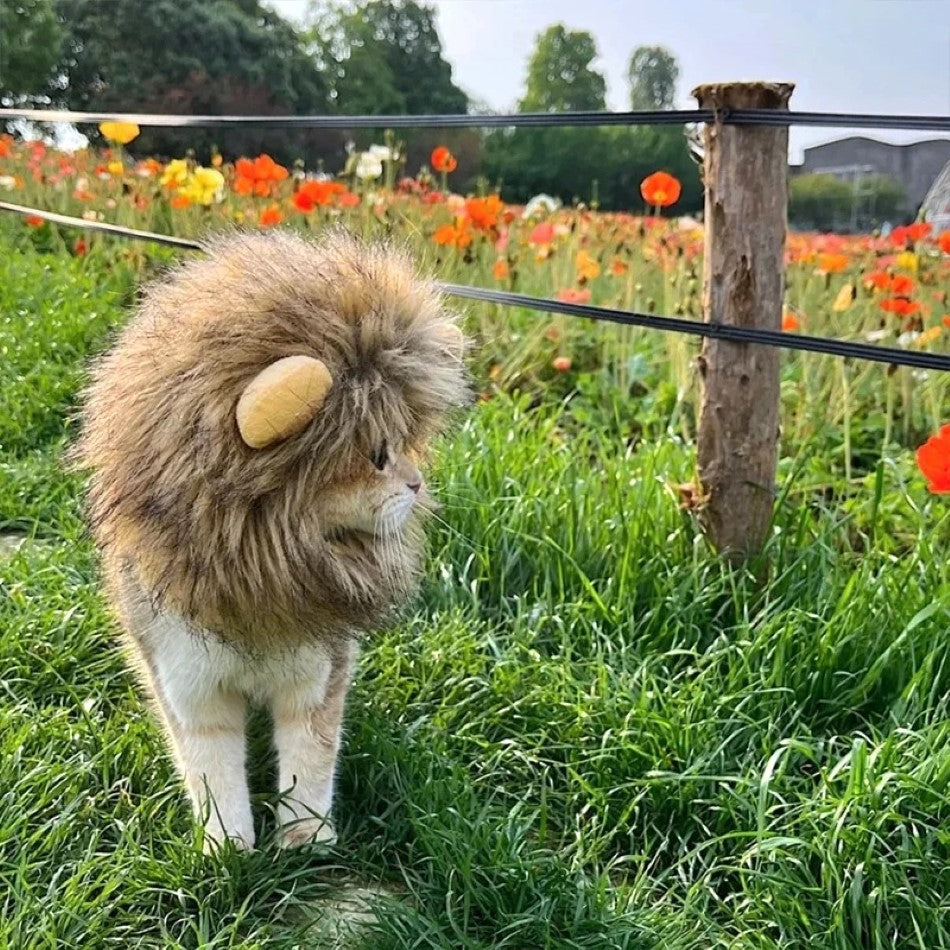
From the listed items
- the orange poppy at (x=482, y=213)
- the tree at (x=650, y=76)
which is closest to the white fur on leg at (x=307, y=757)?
the orange poppy at (x=482, y=213)

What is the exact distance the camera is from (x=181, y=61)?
13727 millimetres

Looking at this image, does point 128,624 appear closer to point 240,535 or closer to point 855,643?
point 240,535

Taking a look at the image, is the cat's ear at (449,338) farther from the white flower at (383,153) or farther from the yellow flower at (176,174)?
the yellow flower at (176,174)

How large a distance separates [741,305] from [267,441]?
4.59 ft

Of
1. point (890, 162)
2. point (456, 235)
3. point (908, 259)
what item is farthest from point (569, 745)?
point (890, 162)

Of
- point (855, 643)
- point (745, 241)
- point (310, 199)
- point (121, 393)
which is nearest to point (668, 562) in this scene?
point (855, 643)

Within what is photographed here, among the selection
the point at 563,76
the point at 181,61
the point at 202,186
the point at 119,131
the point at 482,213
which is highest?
the point at 181,61

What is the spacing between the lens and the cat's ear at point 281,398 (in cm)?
125

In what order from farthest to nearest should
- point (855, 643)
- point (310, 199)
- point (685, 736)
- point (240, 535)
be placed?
point (310, 199) → point (855, 643) → point (685, 736) → point (240, 535)

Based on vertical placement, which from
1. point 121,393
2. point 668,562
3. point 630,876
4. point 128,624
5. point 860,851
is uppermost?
point 121,393

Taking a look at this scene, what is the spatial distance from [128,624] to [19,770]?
15.2 inches

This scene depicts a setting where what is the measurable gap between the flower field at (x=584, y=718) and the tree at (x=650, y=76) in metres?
2.62

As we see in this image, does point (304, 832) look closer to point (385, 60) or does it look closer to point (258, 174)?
point (258, 174)

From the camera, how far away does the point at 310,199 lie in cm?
368
